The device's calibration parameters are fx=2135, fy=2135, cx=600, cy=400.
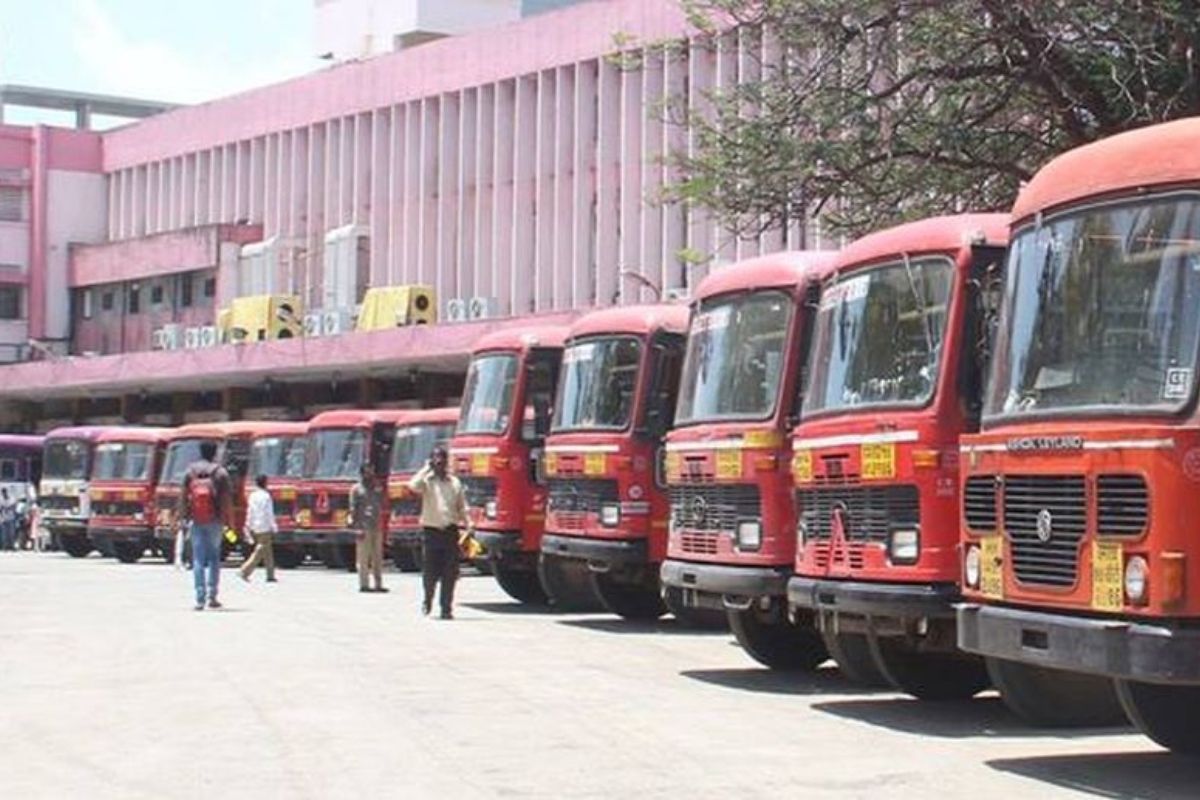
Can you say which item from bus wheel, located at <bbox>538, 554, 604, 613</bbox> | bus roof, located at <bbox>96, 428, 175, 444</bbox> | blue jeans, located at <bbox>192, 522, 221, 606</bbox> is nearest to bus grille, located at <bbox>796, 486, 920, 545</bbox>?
bus wheel, located at <bbox>538, 554, 604, 613</bbox>

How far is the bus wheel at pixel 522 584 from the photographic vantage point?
964 inches

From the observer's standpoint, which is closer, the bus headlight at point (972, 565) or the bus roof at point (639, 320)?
the bus headlight at point (972, 565)

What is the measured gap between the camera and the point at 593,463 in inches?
804

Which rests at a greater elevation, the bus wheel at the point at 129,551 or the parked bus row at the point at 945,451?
→ the parked bus row at the point at 945,451

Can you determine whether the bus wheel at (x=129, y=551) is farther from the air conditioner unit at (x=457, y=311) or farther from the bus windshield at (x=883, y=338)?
the bus windshield at (x=883, y=338)

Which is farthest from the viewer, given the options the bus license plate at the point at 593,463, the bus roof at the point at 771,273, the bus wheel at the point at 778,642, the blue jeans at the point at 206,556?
the blue jeans at the point at 206,556

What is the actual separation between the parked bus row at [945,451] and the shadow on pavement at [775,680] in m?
0.21

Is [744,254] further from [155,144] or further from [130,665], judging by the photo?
[155,144]

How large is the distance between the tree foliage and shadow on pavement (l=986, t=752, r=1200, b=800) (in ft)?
33.4

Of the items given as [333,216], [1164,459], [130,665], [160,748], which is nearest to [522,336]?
[130,665]

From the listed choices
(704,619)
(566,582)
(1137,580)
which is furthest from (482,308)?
(1137,580)

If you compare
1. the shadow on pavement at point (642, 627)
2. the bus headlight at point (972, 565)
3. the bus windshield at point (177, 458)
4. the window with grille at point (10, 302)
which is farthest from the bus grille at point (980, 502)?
the window with grille at point (10, 302)

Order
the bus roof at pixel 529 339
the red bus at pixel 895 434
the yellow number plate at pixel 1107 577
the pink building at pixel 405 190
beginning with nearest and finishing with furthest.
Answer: the yellow number plate at pixel 1107 577 → the red bus at pixel 895 434 → the bus roof at pixel 529 339 → the pink building at pixel 405 190

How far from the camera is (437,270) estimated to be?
55125mm
